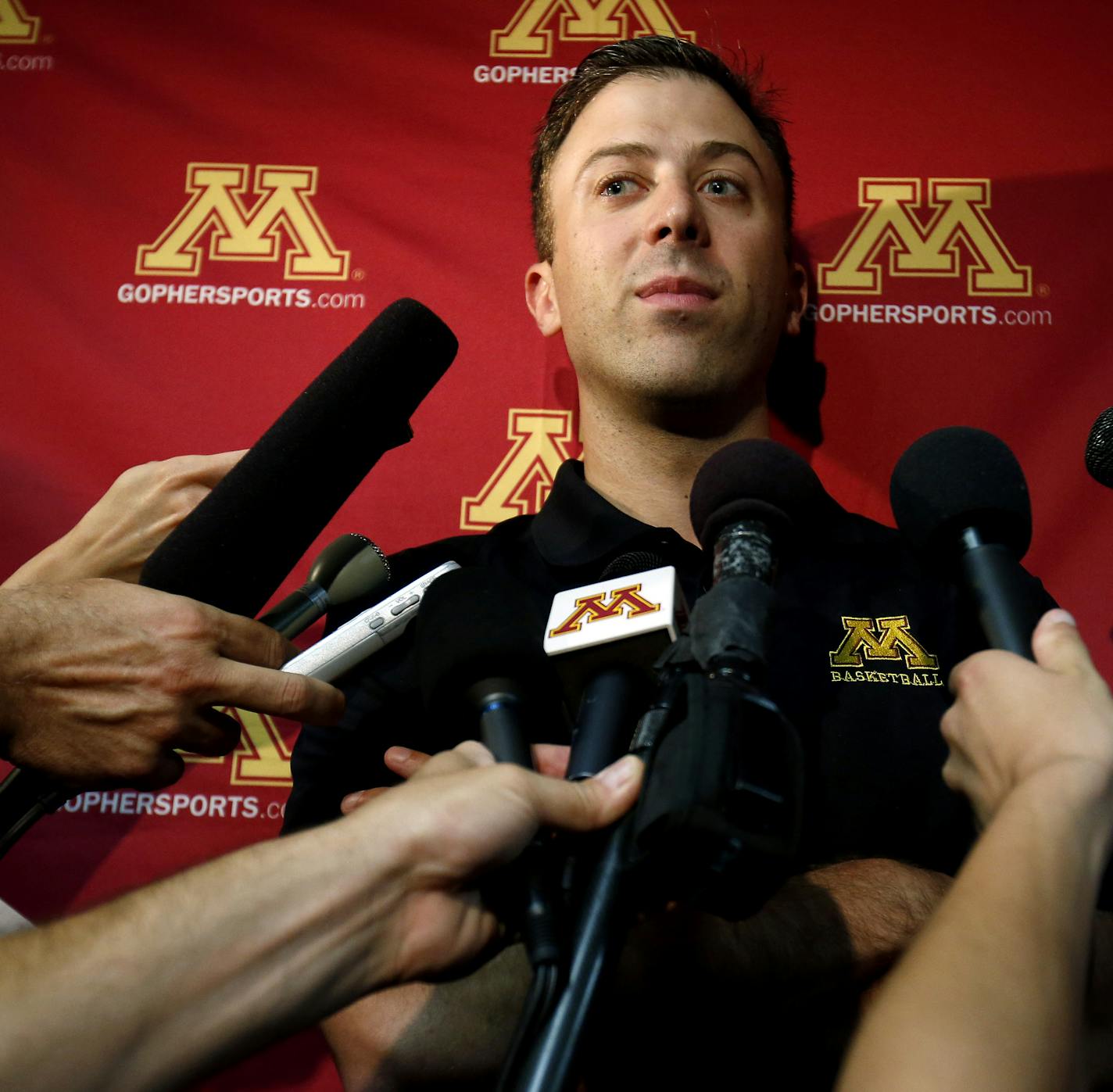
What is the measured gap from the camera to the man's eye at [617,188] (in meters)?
1.76

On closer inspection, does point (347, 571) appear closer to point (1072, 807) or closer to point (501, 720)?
point (501, 720)

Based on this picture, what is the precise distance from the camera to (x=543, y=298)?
1919 mm

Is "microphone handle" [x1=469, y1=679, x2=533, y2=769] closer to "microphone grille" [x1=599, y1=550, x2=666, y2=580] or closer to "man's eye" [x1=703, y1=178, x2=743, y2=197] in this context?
"microphone grille" [x1=599, y1=550, x2=666, y2=580]

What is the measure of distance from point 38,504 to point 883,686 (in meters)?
1.39

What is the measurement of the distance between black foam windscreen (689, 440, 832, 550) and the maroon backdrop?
3.12 feet

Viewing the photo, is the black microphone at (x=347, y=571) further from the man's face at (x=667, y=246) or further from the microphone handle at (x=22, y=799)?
the man's face at (x=667, y=246)

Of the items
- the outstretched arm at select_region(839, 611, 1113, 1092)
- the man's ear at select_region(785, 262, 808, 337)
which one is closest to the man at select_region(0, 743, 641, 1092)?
the outstretched arm at select_region(839, 611, 1113, 1092)

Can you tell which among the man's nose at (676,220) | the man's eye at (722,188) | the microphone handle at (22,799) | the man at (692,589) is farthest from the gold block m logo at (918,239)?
the microphone handle at (22,799)

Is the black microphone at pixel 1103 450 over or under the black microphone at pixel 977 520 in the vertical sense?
over

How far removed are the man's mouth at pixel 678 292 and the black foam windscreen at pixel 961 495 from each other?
26.2 inches

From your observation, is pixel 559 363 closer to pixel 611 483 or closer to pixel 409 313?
pixel 611 483

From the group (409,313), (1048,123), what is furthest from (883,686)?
(1048,123)

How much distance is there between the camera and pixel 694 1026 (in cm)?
104

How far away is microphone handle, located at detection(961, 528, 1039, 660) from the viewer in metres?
0.87
